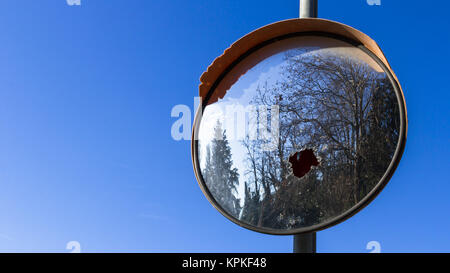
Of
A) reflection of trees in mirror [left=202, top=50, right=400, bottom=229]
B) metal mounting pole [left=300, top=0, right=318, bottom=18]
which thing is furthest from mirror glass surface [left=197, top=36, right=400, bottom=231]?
metal mounting pole [left=300, top=0, right=318, bottom=18]

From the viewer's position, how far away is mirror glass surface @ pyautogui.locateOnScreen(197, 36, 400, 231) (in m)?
1.73

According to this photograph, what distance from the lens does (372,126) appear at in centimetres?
176

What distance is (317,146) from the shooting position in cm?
188

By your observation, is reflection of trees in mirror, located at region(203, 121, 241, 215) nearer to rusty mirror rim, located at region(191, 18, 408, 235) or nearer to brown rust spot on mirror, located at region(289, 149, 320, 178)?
rusty mirror rim, located at region(191, 18, 408, 235)

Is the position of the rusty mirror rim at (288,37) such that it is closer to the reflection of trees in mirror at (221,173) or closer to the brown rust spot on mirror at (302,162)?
the reflection of trees in mirror at (221,173)

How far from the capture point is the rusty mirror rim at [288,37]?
163 cm

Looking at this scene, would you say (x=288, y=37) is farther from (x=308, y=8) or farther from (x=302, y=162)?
(x=302, y=162)

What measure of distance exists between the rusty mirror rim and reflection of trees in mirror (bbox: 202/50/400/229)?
1.2 inches

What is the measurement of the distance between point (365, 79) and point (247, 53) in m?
0.59

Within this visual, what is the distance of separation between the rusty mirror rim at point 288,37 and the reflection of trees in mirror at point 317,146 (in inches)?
1.2

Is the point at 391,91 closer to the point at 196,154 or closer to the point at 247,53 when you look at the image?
the point at 247,53

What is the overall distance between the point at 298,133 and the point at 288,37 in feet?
1.52

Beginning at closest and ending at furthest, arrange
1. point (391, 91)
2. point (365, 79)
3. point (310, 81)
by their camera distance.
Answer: point (391, 91)
point (365, 79)
point (310, 81)
